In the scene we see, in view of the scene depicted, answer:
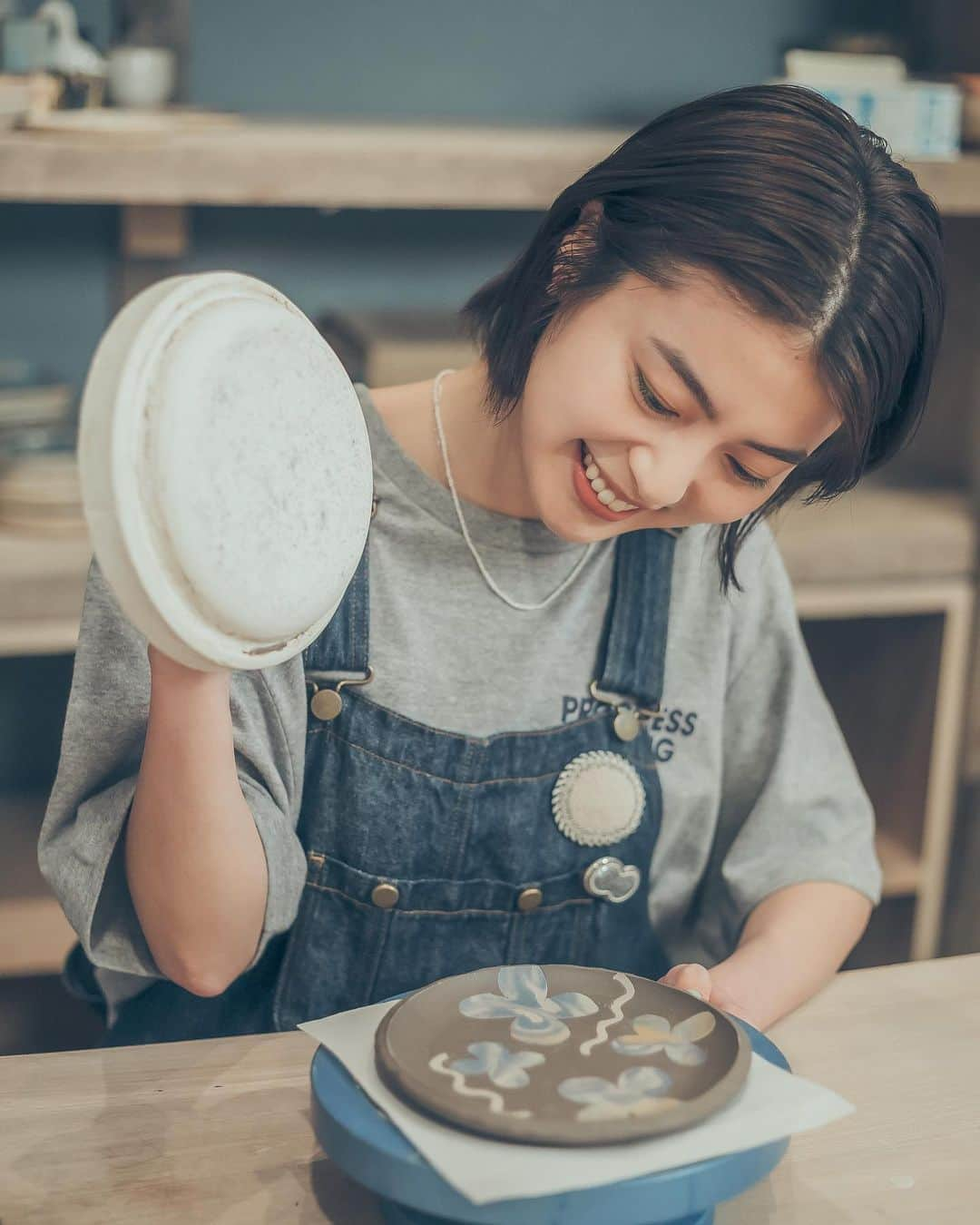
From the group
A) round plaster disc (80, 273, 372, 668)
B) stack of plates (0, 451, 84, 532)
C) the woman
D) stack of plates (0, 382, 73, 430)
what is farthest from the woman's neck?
stack of plates (0, 382, 73, 430)

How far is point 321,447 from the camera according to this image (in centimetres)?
74

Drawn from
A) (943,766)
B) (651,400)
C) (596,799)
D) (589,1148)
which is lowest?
(943,766)

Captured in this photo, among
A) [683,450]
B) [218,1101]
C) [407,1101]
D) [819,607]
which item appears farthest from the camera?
[819,607]

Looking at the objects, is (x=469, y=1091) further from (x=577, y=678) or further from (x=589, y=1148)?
(x=577, y=678)

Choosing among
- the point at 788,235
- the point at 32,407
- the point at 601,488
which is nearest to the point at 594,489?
the point at 601,488

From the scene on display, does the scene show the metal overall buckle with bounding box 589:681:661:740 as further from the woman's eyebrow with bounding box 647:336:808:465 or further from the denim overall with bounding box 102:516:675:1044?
the woman's eyebrow with bounding box 647:336:808:465

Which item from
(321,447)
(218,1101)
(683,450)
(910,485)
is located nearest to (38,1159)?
(218,1101)

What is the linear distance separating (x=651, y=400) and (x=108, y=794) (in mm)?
432

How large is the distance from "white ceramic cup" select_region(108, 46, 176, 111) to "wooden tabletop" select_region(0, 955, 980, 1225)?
130cm

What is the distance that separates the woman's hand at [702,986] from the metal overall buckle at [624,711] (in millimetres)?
227

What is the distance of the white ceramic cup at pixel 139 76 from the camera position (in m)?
1.81

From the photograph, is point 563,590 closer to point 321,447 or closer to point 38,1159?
point 321,447

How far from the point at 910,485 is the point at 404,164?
3.00 feet

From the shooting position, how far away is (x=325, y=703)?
1100 mm
